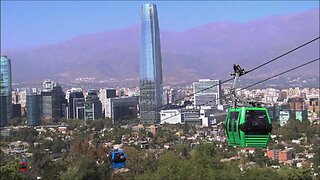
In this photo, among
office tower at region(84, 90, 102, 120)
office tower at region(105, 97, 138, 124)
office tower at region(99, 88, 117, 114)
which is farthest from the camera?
office tower at region(99, 88, 117, 114)

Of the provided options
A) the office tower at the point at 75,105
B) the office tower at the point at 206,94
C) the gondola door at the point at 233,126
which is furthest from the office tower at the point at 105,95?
the gondola door at the point at 233,126

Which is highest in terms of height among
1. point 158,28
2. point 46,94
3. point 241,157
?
point 158,28

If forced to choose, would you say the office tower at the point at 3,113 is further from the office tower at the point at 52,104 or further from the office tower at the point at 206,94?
the office tower at the point at 206,94

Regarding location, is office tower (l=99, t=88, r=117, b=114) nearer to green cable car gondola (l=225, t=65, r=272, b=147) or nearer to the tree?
the tree

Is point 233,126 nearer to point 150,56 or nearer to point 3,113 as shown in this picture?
point 3,113

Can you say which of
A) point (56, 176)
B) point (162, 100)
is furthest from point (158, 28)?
point (56, 176)

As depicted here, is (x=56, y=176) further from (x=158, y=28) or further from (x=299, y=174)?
(x=158, y=28)

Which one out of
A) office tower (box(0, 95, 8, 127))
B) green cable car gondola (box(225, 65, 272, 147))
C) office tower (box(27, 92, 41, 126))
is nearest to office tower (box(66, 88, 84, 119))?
office tower (box(27, 92, 41, 126))
